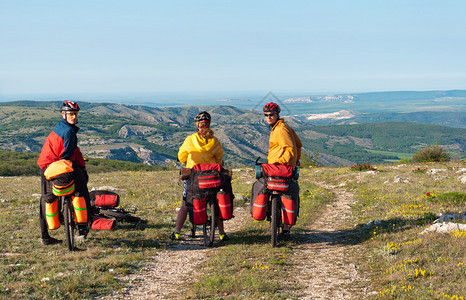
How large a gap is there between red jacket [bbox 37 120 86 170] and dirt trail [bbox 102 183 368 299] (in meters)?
3.38

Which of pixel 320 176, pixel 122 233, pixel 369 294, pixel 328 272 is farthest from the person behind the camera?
pixel 320 176

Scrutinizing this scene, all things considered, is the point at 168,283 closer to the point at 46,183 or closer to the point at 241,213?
the point at 46,183

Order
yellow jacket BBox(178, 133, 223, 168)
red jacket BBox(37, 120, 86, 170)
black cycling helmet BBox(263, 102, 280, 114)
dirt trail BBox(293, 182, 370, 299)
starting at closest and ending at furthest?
dirt trail BBox(293, 182, 370, 299) < red jacket BBox(37, 120, 86, 170) < yellow jacket BBox(178, 133, 223, 168) < black cycling helmet BBox(263, 102, 280, 114)

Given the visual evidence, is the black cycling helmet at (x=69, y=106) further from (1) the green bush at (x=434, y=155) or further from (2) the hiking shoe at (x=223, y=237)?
(1) the green bush at (x=434, y=155)

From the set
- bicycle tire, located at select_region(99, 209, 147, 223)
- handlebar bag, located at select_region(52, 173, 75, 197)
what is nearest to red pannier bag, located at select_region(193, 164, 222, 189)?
handlebar bag, located at select_region(52, 173, 75, 197)

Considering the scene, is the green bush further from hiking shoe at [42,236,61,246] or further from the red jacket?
the red jacket

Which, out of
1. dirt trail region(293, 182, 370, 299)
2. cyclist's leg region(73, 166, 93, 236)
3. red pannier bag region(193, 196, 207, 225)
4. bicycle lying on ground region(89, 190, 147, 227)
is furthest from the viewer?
bicycle lying on ground region(89, 190, 147, 227)

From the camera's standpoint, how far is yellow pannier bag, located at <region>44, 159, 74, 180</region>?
8.62 meters

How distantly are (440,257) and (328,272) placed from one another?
228cm

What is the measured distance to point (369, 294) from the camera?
6.50 metres

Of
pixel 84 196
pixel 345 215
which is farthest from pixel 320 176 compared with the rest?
pixel 84 196

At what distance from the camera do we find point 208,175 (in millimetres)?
9555

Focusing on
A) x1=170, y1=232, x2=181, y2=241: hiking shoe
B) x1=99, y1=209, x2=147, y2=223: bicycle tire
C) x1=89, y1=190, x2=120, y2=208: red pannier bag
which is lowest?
x1=170, y1=232, x2=181, y2=241: hiking shoe

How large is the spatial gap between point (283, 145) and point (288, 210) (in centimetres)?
170
